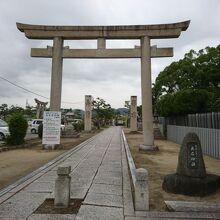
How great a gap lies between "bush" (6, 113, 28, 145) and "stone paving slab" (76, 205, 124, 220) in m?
13.1

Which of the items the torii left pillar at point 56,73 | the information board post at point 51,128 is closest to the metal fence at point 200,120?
the information board post at point 51,128

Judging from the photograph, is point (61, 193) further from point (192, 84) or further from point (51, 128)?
point (192, 84)

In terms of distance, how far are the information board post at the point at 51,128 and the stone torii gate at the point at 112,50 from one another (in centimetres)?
60

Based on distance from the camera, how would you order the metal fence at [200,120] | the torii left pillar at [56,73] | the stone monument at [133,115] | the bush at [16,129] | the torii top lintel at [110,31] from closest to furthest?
the metal fence at [200,120] → the torii top lintel at [110,31] → the torii left pillar at [56,73] → the bush at [16,129] → the stone monument at [133,115]

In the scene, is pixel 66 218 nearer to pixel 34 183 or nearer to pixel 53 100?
pixel 34 183

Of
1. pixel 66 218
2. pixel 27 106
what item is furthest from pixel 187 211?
pixel 27 106

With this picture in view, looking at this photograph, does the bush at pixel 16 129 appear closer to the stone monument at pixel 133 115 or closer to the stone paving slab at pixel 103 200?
the stone paving slab at pixel 103 200

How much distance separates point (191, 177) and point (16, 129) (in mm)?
13246

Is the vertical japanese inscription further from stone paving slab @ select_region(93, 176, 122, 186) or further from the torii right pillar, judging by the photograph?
the torii right pillar

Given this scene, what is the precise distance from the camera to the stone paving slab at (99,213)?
5.02 m

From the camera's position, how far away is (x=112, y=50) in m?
15.8

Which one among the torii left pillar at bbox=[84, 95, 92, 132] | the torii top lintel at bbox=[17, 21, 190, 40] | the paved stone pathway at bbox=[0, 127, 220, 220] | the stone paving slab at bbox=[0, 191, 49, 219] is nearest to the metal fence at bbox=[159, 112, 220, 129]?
the torii top lintel at bbox=[17, 21, 190, 40]

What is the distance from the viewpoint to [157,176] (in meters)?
8.82

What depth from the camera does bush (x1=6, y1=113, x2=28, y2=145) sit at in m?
17.6
